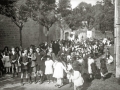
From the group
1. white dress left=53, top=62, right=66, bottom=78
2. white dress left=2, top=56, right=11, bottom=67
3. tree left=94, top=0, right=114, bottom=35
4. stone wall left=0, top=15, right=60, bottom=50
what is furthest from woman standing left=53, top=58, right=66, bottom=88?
tree left=94, top=0, right=114, bottom=35

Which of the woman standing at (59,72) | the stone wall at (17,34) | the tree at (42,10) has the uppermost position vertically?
the tree at (42,10)

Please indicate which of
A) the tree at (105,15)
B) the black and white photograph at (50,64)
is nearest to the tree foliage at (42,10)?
the black and white photograph at (50,64)

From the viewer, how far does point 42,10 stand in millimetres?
17141

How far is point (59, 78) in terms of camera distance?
28.3 feet

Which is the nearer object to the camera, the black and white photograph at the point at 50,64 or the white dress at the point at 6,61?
the black and white photograph at the point at 50,64

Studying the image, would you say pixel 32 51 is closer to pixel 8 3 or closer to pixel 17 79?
pixel 17 79

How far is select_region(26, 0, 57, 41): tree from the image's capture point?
1630 centimetres

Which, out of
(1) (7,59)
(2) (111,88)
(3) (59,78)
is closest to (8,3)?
(1) (7,59)

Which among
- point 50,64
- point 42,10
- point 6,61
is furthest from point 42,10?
point 50,64

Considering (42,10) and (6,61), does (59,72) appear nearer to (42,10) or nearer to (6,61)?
(6,61)

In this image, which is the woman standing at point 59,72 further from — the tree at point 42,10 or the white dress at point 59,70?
the tree at point 42,10

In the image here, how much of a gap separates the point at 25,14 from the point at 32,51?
23.0 ft

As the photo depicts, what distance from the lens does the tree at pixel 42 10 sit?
16297mm

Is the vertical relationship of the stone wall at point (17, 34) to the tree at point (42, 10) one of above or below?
below
